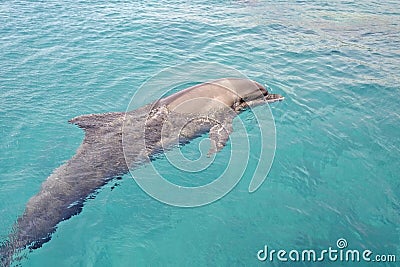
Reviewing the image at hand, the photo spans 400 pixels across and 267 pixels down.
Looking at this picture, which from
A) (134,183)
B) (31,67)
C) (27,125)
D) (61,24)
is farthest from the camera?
(61,24)

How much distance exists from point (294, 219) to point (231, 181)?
1.51 metres

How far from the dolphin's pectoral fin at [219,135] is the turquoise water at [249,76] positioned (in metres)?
0.99

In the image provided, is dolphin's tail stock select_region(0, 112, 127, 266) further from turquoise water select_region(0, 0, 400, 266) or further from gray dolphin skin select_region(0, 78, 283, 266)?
turquoise water select_region(0, 0, 400, 266)

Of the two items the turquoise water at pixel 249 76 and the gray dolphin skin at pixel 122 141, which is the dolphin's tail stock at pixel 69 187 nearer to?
the gray dolphin skin at pixel 122 141

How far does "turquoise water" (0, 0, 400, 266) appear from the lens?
685cm

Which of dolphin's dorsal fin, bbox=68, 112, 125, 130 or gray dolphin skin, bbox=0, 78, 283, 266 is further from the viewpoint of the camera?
dolphin's dorsal fin, bbox=68, 112, 125, 130

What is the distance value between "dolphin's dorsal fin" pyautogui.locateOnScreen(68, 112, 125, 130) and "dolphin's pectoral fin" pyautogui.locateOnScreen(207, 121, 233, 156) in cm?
219

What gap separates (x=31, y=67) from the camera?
490 inches

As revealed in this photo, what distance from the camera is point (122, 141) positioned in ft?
26.9

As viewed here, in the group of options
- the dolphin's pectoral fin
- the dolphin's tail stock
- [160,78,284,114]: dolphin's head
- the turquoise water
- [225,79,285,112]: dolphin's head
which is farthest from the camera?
[225,79,285,112]: dolphin's head

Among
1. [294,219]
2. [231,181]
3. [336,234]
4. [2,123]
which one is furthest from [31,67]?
[336,234]

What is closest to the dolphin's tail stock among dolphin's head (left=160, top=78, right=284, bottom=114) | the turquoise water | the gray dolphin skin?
the gray dolphin skin

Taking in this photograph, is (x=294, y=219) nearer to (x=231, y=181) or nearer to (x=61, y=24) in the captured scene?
(x=231, y=181)

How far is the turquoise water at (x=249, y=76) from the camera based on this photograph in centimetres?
685
